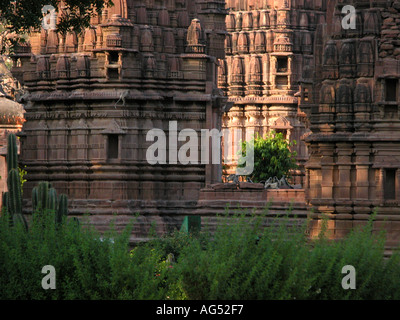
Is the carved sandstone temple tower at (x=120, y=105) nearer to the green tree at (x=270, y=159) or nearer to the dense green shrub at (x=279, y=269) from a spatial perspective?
the green tree at (x=270, y=159)

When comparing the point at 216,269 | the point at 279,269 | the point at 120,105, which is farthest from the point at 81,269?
the point at 120,105

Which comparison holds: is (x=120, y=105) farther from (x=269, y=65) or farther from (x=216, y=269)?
(x=269, y=65)

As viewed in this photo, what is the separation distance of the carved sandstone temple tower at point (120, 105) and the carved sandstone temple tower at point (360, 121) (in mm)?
12942

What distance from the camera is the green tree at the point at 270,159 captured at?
68.1 meters

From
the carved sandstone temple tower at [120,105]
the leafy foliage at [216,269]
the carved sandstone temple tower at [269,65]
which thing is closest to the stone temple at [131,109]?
the carved sandstone temple tower at [120,105]

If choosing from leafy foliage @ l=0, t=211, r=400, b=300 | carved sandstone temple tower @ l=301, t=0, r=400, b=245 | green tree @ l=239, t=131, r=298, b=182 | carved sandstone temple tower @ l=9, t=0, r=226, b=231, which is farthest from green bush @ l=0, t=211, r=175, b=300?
green tree @ l=239, t=131, r=298, b=182

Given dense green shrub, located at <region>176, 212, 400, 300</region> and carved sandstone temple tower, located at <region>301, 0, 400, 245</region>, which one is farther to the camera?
carved sandstone temple tower, located at <region>301, 0, 400, 245</region>

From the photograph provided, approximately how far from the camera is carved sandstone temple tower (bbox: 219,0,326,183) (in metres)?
76.7

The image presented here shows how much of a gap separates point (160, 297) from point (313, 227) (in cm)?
1318

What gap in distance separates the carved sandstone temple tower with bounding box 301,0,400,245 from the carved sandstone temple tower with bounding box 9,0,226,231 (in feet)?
42.5

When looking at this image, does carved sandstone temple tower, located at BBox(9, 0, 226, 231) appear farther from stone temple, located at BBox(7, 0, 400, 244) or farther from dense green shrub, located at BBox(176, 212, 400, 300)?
dense green shrub, located at BBox(176, 212, 400, 300)

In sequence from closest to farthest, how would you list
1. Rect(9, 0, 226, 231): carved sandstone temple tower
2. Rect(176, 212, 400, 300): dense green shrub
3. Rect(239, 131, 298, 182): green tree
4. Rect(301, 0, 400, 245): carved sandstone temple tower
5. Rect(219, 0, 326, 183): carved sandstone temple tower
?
Rect(176, 212, 400, 300): dense green shrub
Rect(301, 0, 400, 245): carved sandstone temple tower
Rect(9, 0, 226, 231): carved sandstone temple tower
Rect(239, 131, 298, 182): green tree
Rect(219, 0, 326, 183): carved sandstone temple tower

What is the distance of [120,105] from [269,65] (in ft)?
96.5

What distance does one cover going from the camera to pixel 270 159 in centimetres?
6869
